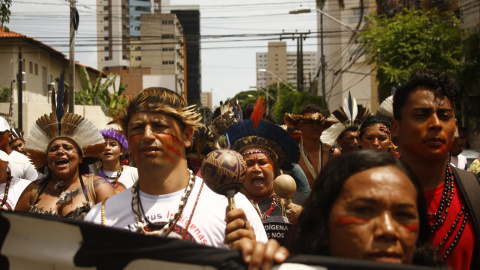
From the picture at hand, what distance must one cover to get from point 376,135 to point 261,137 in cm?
231

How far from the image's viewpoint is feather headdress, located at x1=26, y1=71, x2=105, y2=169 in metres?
5.46

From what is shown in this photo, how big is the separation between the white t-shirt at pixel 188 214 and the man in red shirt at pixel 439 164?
3.24ft

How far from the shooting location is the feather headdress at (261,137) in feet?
15.2

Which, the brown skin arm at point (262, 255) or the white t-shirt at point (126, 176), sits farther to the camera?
the white t-shirt at point (126, 176)

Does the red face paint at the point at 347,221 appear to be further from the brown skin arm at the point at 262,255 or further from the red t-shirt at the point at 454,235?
the red t-shirt at the point at 454,235

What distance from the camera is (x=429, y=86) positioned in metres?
3.41

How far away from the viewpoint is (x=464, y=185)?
10.8ft

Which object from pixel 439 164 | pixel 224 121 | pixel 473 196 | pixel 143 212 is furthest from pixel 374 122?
pixel 143 212

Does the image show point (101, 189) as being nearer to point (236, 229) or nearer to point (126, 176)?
point (236, 229)

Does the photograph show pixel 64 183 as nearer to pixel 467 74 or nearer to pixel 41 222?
pixel 41 222

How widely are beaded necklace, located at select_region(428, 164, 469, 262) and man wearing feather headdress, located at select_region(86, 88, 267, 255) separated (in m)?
0.98

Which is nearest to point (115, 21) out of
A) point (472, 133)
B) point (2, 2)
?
point (472, 133)

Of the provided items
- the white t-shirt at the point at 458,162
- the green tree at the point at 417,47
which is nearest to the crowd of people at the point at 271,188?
the white t-shirt at the point at 458,162

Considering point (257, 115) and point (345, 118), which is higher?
point (257, 115)
